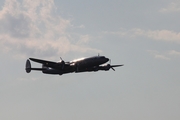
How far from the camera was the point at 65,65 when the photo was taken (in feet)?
281

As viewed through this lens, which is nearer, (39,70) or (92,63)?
(92,63)

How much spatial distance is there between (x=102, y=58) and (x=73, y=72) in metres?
9.24

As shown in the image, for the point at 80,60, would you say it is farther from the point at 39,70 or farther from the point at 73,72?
the point at 39,70

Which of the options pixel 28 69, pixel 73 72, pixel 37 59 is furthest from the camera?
pixel 28 69

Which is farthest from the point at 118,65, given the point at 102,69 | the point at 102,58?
the point at 102,58

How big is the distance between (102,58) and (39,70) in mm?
19531

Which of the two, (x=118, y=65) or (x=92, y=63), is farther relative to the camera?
(x=118, y=65)

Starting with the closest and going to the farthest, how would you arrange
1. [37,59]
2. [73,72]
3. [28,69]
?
[37,59] < [73,72] < [28,69]

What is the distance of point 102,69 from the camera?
97.2 metres

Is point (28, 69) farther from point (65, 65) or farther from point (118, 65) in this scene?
point (118, 65)

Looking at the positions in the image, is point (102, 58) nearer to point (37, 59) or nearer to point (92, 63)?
point (92, 63)

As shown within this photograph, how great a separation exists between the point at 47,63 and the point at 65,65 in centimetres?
475

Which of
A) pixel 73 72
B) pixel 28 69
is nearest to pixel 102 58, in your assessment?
pixel 73 72

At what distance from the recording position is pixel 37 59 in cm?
8100
